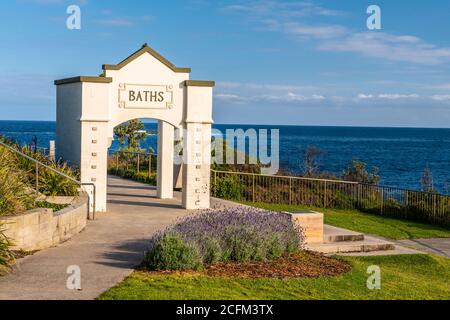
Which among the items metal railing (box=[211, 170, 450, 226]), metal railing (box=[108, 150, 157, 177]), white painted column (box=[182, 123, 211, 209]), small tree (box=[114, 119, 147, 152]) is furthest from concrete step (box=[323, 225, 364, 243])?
small tree (box=[114, 119, 147, 152])

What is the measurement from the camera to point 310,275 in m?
10.8

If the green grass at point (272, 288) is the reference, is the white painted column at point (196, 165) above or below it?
above

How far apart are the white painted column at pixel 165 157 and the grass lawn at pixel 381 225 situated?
3980mm

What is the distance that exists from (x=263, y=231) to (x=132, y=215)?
5901 mm

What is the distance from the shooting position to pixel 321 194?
25469 mm

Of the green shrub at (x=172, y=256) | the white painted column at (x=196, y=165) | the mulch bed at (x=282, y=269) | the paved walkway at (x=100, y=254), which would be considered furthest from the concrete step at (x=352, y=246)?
the white painted column at (x=196, y=165)

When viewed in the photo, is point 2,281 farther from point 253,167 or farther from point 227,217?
point 253,167

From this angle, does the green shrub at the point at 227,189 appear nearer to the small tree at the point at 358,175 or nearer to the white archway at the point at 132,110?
the white archway at the point at 132,110

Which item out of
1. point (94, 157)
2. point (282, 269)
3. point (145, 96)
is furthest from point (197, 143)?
point (282, 269)

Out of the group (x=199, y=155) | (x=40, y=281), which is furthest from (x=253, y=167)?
(x=40, y=281)

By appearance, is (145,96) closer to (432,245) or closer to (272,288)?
(432,245)

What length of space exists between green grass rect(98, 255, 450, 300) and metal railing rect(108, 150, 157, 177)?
1637cm

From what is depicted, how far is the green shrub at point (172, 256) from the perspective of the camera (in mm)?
10500

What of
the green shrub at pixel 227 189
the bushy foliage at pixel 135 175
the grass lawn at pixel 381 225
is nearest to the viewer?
the grass lawn at pixel 381 225
